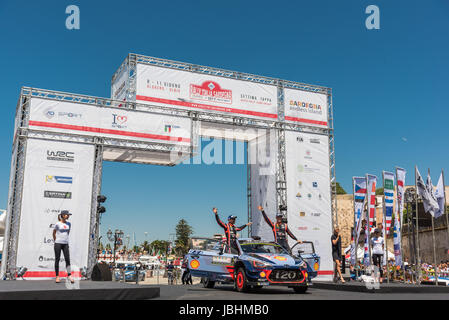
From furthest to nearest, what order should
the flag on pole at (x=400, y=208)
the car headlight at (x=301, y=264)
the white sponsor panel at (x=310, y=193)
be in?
the white sponsor panel at (x=310, y=193) < the flag on pole at (x=400, y=208) < the car headlight at (x=301, y=264)

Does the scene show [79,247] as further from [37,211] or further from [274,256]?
[274,256]

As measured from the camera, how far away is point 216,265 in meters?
11.5

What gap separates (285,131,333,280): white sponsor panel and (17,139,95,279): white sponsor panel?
33.4 feet

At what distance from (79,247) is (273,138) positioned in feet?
35.8

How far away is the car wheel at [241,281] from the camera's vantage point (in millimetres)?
10234

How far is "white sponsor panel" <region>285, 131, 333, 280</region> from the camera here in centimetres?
2327

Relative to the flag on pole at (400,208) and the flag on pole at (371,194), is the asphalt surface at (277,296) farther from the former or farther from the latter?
the flag on pole at (371,194)

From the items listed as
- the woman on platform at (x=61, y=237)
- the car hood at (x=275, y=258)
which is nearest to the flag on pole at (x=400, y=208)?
the car hood at (x=275, y=258)

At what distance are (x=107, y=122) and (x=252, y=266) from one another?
481 inches

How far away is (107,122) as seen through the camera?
1995 centimetres

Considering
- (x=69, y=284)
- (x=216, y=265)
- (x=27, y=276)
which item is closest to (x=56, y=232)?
(x=69, y=284)

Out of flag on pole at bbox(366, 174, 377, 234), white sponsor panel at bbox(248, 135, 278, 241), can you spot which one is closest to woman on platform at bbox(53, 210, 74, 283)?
flag on pole at bbox(366, 174, 377, 234)

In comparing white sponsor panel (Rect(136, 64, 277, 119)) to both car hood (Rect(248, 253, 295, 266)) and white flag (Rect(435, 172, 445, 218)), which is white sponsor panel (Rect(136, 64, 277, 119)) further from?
car hood (Rect(248, 253, 295, 266))

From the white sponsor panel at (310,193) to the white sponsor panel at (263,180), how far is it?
2.68 feet
